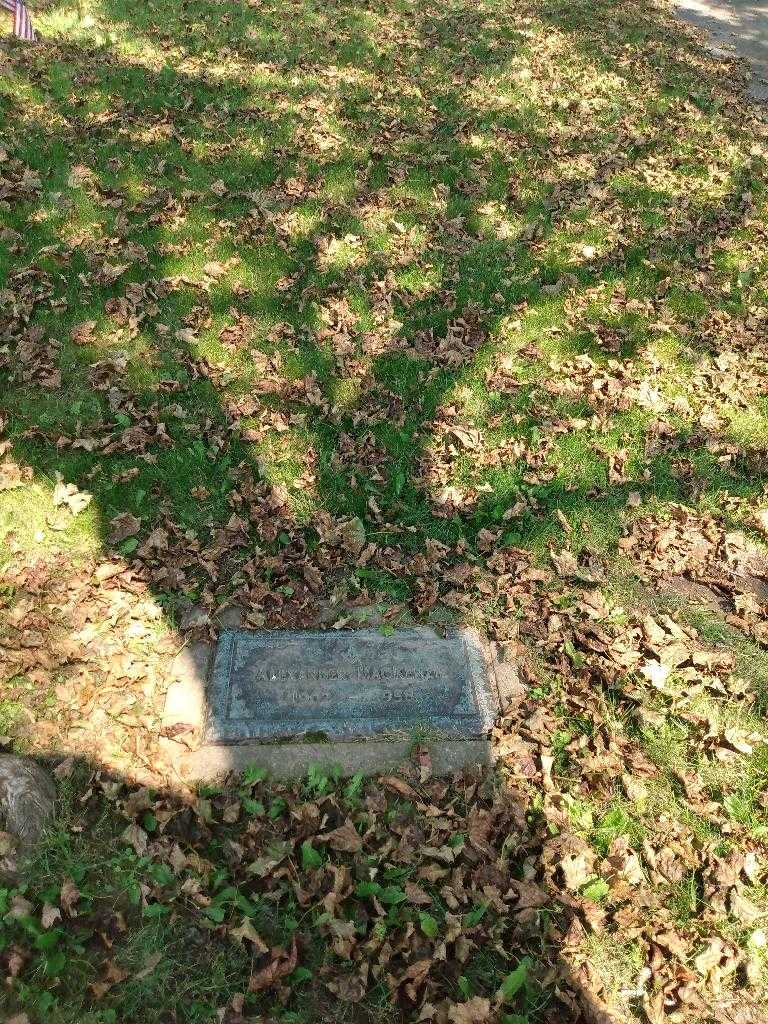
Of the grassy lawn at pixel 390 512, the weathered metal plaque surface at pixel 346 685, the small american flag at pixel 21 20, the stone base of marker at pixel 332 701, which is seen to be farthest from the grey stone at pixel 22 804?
the small american flag at pixel 21 20

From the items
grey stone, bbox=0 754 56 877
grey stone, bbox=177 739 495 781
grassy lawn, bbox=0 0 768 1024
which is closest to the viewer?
grassy lawn, bbox=0 0 768 1024

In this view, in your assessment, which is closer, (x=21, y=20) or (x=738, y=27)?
(x=21, y=20)

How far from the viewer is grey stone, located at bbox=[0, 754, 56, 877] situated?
316 centimetres

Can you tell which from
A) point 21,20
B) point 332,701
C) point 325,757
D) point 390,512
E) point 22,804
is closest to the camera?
point 22,804

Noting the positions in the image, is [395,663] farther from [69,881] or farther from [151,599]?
[69,881]

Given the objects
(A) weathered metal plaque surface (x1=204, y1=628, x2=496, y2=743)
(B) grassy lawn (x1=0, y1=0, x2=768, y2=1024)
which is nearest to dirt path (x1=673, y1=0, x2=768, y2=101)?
(B) grassy lawn (x1=0, y1=0, x2=768, y2=1024)

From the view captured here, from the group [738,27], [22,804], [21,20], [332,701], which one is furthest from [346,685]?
[738,27]

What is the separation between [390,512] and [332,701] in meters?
1.41

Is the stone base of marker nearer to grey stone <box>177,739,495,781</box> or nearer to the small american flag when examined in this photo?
grey stone <box>177,739,495,781</box>

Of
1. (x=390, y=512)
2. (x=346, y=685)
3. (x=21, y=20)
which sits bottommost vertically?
(x=346, y=685)

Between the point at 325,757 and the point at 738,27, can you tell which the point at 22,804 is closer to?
the point at 325,757

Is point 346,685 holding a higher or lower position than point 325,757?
higher

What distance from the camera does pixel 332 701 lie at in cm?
374

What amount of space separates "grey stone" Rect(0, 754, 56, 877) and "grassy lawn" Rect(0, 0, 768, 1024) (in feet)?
0.32
